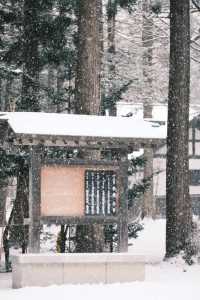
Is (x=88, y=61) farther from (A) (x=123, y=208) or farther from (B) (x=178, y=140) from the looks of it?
(A) (x=123, y=208)

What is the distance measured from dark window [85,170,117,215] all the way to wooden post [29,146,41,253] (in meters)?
0.93

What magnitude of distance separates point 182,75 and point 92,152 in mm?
3419

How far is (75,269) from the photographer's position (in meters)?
11.6

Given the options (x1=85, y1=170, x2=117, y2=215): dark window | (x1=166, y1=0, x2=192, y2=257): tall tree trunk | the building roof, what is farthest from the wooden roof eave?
(x1=166, y1=0, x2=192, y2=257): tall tree trunk

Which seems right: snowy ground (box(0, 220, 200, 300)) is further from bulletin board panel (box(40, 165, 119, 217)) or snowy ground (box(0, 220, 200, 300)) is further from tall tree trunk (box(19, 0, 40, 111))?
tall tree trunk (box(19, 0, 40, 111))

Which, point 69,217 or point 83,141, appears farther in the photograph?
point 69,217

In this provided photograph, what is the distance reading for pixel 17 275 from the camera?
448 inches

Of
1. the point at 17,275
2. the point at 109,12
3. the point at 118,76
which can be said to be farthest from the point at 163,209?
the point at 17,275

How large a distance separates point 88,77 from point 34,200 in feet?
11.1

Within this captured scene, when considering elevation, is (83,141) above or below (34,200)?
above

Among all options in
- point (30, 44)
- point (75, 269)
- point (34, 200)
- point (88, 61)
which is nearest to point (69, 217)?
point (34, 200)

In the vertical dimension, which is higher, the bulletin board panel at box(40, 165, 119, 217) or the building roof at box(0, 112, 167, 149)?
the building roof at box(0, 112, 167, 149)

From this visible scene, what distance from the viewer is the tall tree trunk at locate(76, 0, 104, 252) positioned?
13.4m

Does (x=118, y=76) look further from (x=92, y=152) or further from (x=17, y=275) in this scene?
(x=17, y=275)
